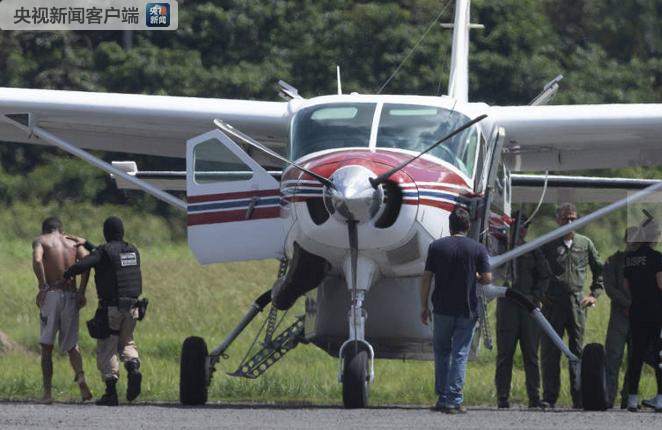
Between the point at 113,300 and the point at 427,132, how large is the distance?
3.06 metres

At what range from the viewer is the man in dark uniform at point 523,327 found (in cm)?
1512

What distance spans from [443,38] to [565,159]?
17.7m

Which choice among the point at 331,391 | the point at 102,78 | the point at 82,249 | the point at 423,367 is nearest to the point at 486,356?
the point at 423,367

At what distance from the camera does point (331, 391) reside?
667 inches

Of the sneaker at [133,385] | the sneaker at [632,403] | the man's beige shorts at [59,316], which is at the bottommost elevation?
the sneaker at [632,403]

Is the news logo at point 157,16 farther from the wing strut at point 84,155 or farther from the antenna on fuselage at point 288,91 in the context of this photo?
the antenna on fuselage at point 288,91

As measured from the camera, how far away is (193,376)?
14.4m

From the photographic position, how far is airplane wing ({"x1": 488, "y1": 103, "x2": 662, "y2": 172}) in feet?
49.7

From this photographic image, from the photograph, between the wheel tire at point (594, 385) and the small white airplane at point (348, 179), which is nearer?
the small white airplane at point (348, 179)

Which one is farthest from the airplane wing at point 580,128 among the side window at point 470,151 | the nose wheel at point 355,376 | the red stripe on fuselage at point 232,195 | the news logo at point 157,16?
the news logo at point 157,16

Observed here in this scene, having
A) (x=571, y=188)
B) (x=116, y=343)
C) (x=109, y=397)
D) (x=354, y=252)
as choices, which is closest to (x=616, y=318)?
(x=354, y=252)

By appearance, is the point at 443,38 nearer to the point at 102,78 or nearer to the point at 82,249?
the point at 102,78

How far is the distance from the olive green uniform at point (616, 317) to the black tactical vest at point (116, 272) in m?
4.32

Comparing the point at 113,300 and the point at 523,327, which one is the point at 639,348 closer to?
the point at 523,327
